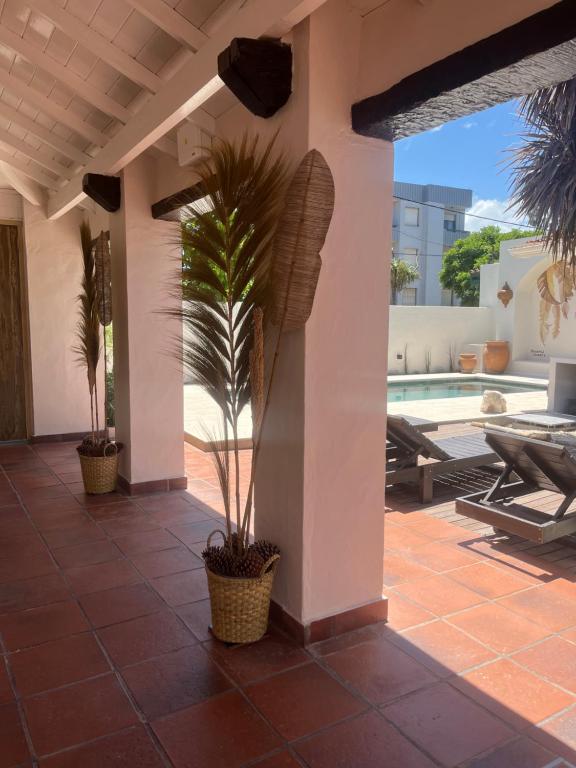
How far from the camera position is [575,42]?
1.81 meters

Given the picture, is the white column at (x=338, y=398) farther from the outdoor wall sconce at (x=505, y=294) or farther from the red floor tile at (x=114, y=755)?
the outdoor wall sconce at (x=505, y=294)

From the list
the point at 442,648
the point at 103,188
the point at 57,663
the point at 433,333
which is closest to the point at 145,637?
the point at 57,663

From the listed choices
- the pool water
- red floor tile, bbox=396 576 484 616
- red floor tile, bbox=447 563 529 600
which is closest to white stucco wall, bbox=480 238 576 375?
the pool water

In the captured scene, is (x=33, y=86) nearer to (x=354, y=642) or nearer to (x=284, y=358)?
(x=284, y=358)

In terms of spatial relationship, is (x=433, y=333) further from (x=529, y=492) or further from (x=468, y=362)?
(x=529, y=492)

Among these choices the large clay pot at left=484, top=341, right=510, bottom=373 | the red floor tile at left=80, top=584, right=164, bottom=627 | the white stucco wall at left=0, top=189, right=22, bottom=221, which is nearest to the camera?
the red floor tile at left=80, top=584, right=164, bottom=627

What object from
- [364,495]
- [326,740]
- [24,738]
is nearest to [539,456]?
[364,495]

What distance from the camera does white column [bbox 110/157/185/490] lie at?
5.08 meters

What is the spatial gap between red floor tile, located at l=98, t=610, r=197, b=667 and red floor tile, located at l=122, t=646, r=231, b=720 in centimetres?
7

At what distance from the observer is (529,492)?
4746 mm

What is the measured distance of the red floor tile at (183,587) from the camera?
3.37m

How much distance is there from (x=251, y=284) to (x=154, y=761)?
77.7 inches

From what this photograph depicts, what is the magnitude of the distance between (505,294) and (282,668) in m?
15.9

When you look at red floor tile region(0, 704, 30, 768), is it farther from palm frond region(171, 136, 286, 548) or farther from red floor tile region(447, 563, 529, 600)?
red floor tile region(447, 563, 529, 600)
